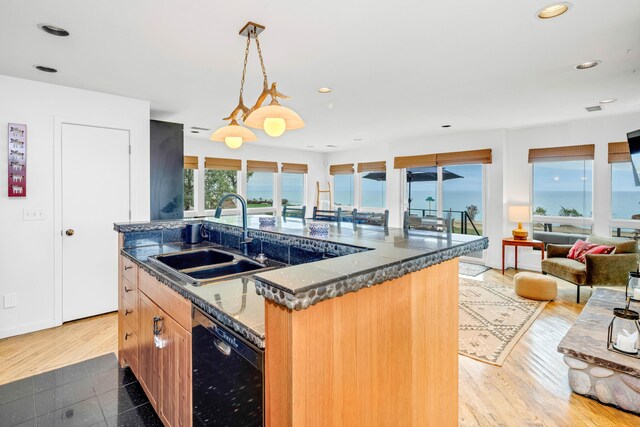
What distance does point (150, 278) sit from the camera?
67.1 inches

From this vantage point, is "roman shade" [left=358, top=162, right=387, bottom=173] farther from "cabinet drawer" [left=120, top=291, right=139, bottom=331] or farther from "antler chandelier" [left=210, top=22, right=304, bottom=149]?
"cabinet drawer" [left=120, top=291, right=139, bottom=331]

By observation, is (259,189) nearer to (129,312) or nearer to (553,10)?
(129,312)

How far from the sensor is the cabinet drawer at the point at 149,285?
163 centimetres

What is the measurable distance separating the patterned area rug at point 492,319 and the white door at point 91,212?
3616mm

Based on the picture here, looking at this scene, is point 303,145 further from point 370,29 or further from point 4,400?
point 4,400

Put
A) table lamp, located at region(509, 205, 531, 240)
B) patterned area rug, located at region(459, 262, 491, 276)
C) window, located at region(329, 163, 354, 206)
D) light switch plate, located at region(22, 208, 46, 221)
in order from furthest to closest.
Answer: window, located at region(329, 163, 354, 206)
patterned area rug, located at region(459, 262, 491, 276)
table lamp, located at region(509, 205, 531, 240)
light switch plate, located at region(22, 208, 46, 221)

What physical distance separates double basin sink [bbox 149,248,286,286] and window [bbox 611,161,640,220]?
532 cm

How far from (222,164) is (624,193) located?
6.59m

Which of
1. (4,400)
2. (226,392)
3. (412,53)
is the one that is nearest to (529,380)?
(226,392)

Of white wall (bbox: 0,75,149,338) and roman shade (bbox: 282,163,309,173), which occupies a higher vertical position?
roman shade (bbox: 282,163,309,173)

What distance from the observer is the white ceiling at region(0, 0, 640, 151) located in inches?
76.3

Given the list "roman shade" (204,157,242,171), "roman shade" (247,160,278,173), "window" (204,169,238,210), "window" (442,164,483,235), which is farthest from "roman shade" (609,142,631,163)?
"window" (204,169,238,210)

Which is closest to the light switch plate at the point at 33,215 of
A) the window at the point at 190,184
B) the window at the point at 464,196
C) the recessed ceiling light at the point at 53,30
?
the recessed ceiling light at the point at 53,30

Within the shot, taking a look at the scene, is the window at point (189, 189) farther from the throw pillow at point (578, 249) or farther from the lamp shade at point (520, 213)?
the throw pillow at point (578, 249)
